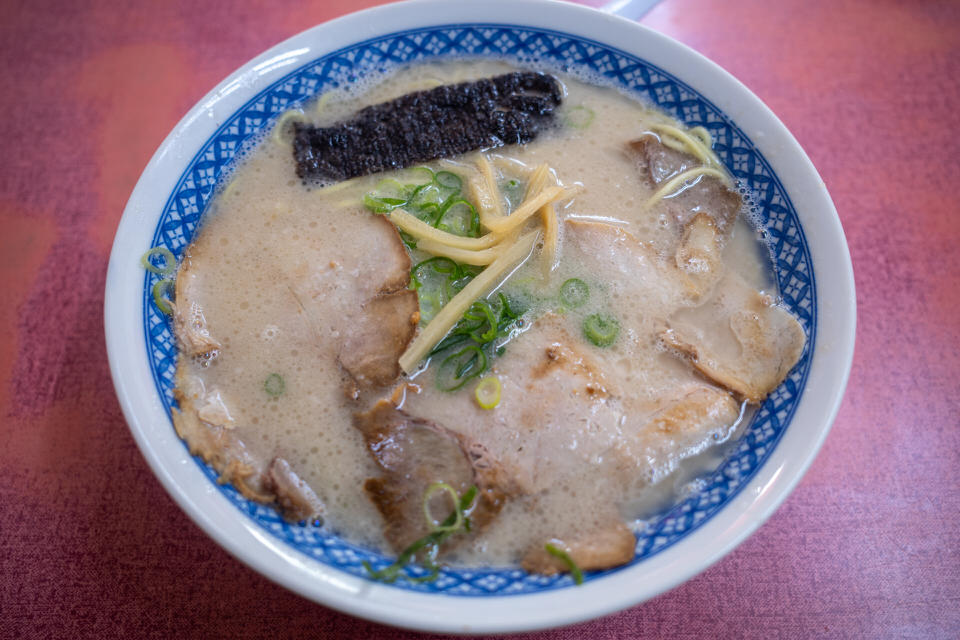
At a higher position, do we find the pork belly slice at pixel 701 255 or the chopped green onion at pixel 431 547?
the pork belly slice at pixel 701 255

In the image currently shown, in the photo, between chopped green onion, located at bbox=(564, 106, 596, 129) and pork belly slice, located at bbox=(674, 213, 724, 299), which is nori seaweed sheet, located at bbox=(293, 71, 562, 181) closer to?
chopped green onion, located at bbox=(564, 106, 596, 129)

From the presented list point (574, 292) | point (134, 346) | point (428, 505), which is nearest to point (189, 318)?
point (134, 346)

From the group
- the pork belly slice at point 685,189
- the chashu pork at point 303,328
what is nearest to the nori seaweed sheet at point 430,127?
the chashu pork at point 303,328

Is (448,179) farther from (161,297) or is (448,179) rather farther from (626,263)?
(161,297)

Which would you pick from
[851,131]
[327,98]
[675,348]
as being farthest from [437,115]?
[851,131]

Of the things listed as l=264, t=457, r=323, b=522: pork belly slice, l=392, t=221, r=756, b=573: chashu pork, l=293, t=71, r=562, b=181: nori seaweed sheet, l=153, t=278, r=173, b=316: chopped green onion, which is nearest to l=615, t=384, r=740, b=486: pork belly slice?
l=392, t=221, r=756, b=573: chashu pork

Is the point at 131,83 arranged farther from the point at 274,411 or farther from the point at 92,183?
the point at 274,411

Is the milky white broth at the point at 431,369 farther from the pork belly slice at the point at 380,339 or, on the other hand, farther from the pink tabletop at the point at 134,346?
the pink tabletop at the point at 134,346
